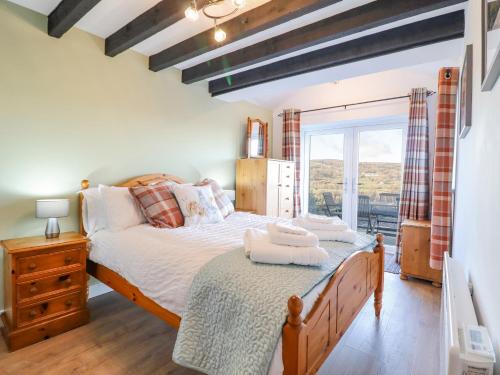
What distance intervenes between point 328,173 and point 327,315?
3545 millimetres

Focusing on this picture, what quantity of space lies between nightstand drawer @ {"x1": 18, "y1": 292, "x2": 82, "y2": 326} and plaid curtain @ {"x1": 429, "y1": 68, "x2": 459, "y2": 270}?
317 centimetres

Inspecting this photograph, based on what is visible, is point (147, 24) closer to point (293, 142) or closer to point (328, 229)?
point (328, 229)

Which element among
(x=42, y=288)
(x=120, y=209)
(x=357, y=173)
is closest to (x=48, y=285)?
(x=42, y=288)

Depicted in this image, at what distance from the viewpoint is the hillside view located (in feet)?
13.5

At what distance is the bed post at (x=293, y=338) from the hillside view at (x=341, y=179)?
11.9ft

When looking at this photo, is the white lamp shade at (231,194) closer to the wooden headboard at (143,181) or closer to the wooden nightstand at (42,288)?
the wooden headboard at (143,181)

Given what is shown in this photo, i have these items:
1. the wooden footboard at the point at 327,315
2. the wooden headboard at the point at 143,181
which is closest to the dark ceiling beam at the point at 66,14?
the wooden headboard at the point at 143,181

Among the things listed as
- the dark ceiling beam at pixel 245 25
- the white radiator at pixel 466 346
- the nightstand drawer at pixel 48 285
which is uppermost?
the dark ceiling beam at pixel 245 25

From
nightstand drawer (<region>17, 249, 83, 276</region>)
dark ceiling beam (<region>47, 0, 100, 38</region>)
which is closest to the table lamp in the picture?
nightstand drawer (<region>17, 249, 83, 276</region>)

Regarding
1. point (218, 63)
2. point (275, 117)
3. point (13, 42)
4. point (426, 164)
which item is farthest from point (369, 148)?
point (13, 42)

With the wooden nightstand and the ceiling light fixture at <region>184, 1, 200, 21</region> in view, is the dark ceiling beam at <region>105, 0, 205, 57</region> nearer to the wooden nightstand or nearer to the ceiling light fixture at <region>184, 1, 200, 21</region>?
the ceiling light fixture at <region>184, 1, 200, 21</region>

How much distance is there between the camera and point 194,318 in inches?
53.2

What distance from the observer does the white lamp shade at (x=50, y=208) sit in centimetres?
203

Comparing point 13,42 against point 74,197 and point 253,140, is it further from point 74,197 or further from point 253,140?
point 253,140
